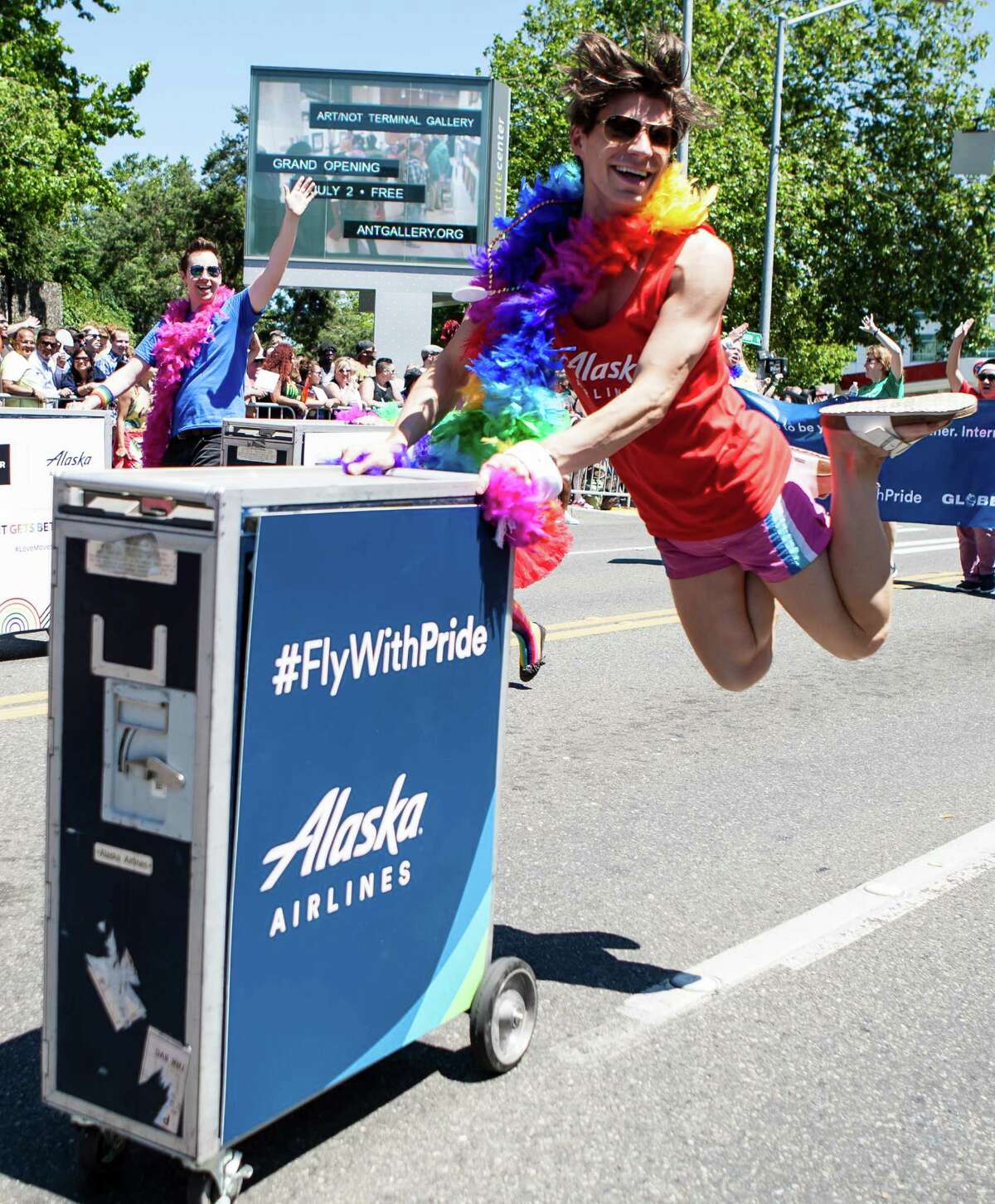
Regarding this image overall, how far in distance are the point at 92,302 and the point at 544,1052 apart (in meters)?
59.0

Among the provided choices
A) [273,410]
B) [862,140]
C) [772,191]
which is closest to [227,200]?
[862,140]

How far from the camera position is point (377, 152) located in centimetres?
2897

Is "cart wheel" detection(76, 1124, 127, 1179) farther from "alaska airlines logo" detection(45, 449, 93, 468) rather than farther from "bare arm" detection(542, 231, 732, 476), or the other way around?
"alaska airlines logo" detection(45, 449, 93, 468)

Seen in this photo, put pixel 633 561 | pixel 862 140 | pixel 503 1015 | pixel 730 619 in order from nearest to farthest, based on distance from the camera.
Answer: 1. pixel 503 1015
2. pixel 730 619
3. pixel 633 561
4. pixel 862 140

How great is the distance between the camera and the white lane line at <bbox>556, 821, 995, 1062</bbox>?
3.44 meters

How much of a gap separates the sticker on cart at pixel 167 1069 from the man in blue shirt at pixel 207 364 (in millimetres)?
4647

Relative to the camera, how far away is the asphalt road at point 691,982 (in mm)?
2797

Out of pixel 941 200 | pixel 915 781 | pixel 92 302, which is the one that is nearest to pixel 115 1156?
pixel 915 781

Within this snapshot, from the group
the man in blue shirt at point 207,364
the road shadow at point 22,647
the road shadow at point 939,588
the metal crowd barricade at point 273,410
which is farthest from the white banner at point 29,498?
the road shadow at point 939,588

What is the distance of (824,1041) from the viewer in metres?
3.40

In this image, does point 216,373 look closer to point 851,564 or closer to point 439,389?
point 439,389

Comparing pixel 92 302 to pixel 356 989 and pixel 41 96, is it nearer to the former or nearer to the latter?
pixel 41 96

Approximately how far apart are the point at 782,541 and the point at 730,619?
0.33m

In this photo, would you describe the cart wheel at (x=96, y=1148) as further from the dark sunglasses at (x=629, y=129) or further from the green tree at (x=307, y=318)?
the green tree at (x=307, y=318)
